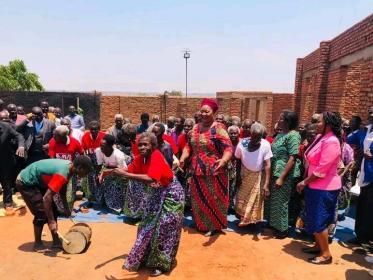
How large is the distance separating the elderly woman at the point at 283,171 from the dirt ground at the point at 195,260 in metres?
0.31

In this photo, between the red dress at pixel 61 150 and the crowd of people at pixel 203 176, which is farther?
the red dress at pixel 61 150

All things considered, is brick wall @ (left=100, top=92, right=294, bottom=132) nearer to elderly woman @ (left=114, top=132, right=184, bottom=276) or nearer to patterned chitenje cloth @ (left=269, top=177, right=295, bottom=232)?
patterned chitenje cloth @ (left=269, top=177, right=295, bottom=232)

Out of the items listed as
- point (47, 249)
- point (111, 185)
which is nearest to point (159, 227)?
point (47, 249)

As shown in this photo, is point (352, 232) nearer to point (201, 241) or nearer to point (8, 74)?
point (201, 241)

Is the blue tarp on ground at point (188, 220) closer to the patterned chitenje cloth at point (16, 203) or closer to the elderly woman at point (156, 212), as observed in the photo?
the patterned chitenje cloth at point (16, 203)

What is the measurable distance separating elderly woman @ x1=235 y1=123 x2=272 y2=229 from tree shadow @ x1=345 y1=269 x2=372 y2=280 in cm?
140

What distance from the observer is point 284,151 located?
16.7ft

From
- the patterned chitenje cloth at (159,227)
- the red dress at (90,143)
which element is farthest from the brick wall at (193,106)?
the patterned chitenje cloth at (159,227)

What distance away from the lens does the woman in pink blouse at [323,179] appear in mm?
4203

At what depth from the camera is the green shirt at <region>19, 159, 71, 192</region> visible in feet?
13.8

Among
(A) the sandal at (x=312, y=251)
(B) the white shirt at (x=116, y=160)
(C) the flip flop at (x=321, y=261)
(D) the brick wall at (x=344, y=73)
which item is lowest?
(A) the sandal at (x=312, y=251)

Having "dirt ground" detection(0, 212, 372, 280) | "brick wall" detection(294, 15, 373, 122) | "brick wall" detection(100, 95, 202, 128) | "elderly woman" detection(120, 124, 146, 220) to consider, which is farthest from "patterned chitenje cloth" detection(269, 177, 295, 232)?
"brick wall" detection(100, 95, 202, 128)

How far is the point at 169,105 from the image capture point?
1758 cm

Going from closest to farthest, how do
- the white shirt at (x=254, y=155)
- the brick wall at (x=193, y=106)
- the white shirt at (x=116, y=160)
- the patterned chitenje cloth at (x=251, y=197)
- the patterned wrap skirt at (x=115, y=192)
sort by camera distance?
the white shirt at (x=254, y=155) → the patterned chitenje cloth at (x=251, y=197) → the white shirt at (x=116, y=160) → the patterned wrap skirt at (x=115, y=192) → the brick wall at (x=193, y=106)
